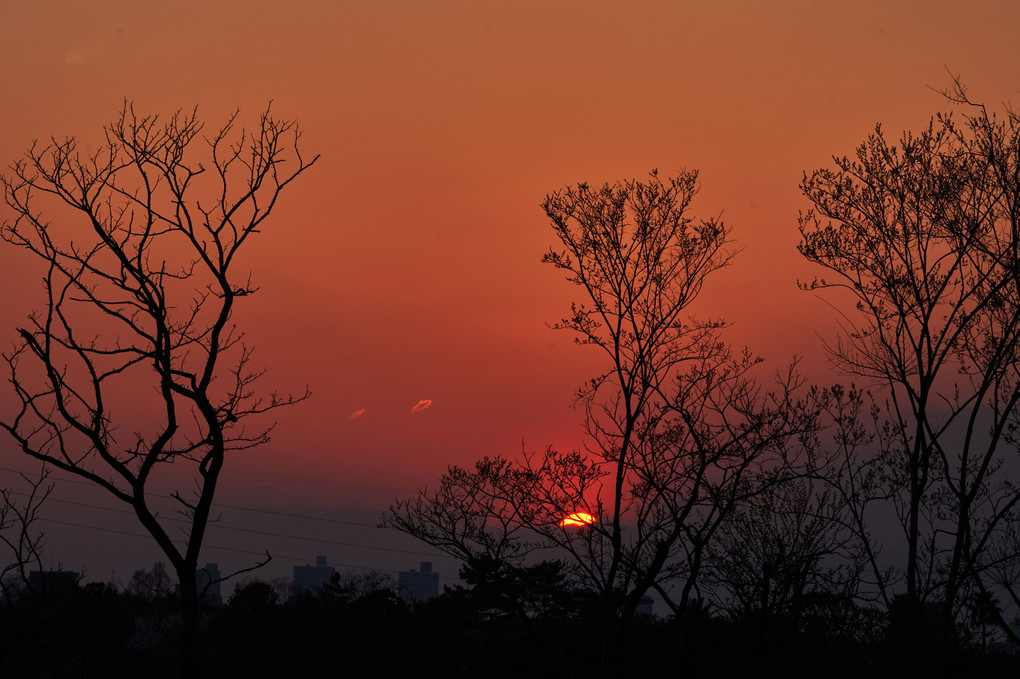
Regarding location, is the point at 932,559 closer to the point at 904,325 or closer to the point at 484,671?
the point at 904,325

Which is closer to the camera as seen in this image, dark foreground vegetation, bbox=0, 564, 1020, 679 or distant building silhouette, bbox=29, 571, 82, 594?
distant building silhouette, bbox=29, 571, 82, 594

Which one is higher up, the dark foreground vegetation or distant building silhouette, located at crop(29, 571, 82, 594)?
distant building silhouette, located at crop(29, 571, 82, 594)

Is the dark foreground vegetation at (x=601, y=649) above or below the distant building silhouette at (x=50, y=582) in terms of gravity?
below

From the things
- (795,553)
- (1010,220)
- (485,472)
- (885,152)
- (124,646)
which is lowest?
(124,646)

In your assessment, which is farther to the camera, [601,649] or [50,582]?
[601,649]

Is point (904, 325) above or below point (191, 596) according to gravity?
above

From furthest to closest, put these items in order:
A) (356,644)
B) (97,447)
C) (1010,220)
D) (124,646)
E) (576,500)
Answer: (124,646) → (356,644) → (576,500) → (1010,220) → (97,447)

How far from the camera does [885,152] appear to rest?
2080 centimetres

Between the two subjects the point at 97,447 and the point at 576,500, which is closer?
the point at 97,447

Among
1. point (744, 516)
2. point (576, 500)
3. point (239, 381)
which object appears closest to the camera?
point (239, 381)

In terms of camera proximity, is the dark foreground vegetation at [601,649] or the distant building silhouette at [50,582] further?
the dark foreground vegetation at [601,649]

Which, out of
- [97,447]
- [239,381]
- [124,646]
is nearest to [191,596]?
[97,447]

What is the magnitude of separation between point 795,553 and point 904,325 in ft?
20.6

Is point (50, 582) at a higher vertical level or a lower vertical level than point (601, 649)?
higher
